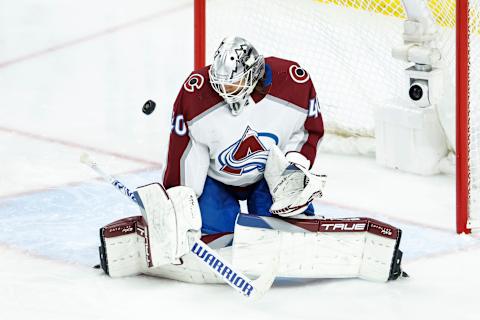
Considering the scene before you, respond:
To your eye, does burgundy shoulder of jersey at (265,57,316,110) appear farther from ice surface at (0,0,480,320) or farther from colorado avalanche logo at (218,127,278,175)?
ice surface at (0,0,480,320)

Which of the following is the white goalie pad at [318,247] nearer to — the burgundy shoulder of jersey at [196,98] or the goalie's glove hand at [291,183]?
the goalie's glove hand at [291,183]

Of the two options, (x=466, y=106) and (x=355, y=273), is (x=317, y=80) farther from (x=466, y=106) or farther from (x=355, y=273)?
(x=355, y=273)

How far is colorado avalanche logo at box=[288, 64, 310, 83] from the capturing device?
12.5ft

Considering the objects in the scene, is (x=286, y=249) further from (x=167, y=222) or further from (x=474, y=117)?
(x=474, y=117)

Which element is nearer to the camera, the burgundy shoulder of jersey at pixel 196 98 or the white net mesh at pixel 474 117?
the burgundy shoulder of jersey at pixel 196 98

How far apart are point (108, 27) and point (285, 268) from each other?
3416mm

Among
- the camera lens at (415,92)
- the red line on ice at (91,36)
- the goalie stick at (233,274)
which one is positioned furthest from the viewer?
the red line on ice at (91,36)

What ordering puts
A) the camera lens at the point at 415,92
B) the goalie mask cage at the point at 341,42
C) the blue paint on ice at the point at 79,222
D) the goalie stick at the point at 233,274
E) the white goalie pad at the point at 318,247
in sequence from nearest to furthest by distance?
the goalie stick at the point at 233,274, the white goalie pad at the point at 318,247, the blue paint on ice at the point at 79,222, the camera lens at the point at 415,92, the goalie mask cage at the point at 341,42

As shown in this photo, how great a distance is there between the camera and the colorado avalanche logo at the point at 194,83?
3.79 m

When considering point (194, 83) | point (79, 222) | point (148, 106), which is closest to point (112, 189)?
point (79, 222)

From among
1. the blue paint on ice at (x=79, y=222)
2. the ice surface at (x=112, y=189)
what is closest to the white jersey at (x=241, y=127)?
the ice surface at (x=112, y=189)

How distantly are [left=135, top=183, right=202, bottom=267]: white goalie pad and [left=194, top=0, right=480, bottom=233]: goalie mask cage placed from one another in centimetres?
127

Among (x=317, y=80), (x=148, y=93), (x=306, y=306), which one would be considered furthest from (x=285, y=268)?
(x=148, y=93)

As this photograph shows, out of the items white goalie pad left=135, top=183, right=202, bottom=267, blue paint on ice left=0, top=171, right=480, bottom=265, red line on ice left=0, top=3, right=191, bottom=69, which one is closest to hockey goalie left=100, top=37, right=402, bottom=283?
white goalie pad left=135, top=183, right=202, bottom=267
